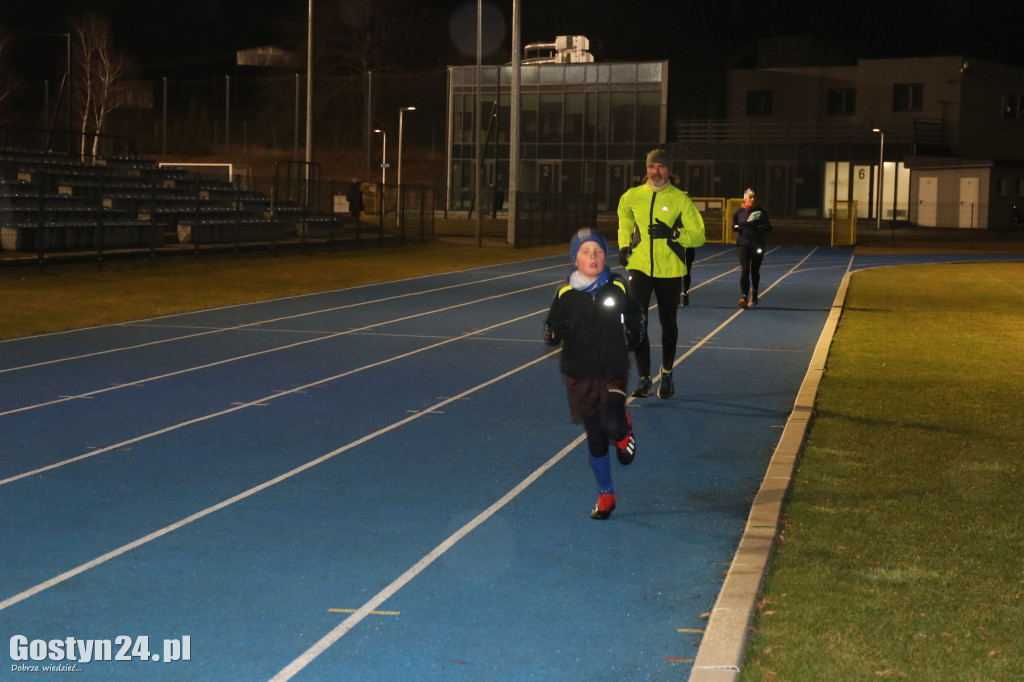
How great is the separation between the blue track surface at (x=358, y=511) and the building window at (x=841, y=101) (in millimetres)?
58524

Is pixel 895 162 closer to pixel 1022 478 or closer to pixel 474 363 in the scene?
pixel 474 363

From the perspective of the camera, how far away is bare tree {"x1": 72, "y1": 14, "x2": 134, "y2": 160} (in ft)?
236

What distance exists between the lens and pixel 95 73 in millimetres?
76438

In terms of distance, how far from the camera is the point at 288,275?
27.1 m

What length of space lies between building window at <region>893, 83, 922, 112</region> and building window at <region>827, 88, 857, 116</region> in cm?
231

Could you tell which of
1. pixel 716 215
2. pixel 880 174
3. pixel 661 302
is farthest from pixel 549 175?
pixel 661 302

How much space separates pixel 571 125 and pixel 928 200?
20.2m

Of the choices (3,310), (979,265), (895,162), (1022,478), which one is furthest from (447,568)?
(895,162)

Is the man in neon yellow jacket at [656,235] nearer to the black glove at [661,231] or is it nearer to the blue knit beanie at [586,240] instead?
the black glove at [661,231]

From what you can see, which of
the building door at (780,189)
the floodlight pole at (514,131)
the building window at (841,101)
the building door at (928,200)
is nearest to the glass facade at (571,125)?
the building door at (780,189)

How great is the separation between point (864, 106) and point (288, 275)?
50.0 metres

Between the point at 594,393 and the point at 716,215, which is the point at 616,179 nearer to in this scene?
the point at 716,215

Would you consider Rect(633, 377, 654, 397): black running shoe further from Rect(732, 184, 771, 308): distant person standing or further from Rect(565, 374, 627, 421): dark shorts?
Rect(732, 184, 771, 308): distant person standing

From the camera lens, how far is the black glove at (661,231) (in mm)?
10922
